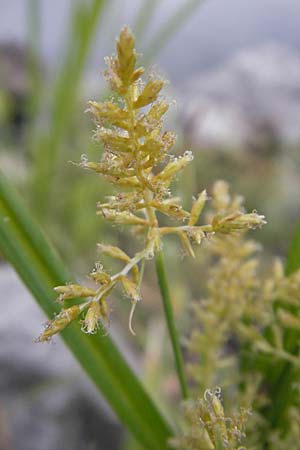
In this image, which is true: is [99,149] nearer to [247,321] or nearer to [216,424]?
[247,321]

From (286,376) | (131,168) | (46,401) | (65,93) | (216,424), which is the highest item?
(65,93)

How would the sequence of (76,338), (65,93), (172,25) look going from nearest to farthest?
1. (76,338)
2. (65,93)
3. (172,25)

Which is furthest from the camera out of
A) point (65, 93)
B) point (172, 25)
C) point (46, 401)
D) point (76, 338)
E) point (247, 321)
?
point (172, 25)

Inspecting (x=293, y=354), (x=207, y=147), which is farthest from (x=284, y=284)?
(x=207, y=147)

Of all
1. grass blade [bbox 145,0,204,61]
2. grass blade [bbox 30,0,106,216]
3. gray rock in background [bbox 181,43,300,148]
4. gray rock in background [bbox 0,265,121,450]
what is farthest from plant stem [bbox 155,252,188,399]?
gray rock in background [bbox 181,43,300,148]

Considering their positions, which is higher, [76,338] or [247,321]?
[76,338]

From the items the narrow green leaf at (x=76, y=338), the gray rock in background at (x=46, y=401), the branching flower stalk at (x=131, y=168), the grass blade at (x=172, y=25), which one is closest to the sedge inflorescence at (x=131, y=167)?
the branching flower stalk at (x=131, y=168)

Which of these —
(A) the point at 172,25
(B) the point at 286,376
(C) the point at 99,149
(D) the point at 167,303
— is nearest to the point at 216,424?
(D) the point at 167,303
